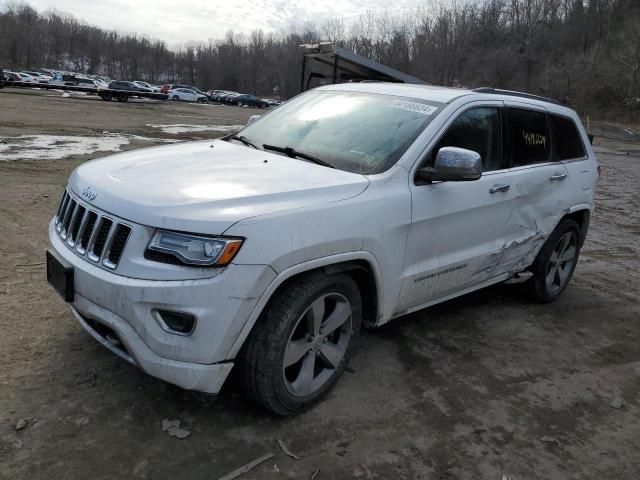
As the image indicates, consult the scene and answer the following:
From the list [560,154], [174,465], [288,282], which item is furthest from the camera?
[560,154]

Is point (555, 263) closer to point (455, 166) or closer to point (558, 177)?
point (558, 177)

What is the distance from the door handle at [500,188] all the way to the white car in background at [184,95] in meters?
54.3

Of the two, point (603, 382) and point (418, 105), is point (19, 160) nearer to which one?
point (418, 105)

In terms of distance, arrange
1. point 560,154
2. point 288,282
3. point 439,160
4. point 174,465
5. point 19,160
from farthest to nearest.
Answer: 1. point 19,160
2. point 560,154
3. point 439,160
4. point 288,282
5. point 174,465

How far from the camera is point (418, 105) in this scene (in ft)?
12.6

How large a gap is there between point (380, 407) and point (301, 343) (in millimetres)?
657

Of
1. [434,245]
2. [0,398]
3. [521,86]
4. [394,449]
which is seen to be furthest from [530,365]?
[521,86]

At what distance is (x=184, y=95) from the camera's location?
5544cm

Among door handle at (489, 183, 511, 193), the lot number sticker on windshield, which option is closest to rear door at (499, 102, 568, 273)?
door handle at (489, 183, 511, 193)

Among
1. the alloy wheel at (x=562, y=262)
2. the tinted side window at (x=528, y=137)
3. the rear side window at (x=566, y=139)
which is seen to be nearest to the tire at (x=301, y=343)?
the tinted side window at (x=528, y=137)

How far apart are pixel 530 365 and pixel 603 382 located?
0.49 meters

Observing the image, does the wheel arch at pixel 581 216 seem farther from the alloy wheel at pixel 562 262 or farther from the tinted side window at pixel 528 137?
the tinted side window at pixel 528 137

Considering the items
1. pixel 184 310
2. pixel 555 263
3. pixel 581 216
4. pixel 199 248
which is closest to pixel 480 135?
pixel 555 263

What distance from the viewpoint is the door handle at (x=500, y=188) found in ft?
13.1
